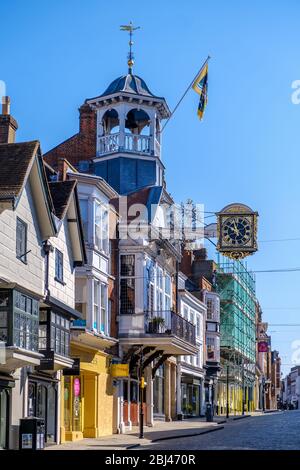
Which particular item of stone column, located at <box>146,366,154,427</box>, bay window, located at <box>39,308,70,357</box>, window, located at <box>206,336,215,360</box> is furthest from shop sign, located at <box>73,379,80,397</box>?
window, located at <box>206,336,215,360</box>

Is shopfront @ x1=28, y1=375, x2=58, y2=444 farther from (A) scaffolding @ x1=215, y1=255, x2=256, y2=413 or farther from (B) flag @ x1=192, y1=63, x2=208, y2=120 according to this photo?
(A) scaffolding @ x1=215, y1=255, x2=256, y2=413

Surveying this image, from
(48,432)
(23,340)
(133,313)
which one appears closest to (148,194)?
(133,313)

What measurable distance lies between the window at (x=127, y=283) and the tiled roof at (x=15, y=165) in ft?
44.9

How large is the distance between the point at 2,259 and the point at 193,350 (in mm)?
23363

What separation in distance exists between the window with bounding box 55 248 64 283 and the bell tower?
54.6 ft

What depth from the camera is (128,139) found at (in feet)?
153

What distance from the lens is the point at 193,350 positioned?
4462 cm

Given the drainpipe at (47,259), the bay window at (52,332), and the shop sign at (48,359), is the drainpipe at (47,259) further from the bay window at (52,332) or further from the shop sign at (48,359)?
the shop sign at (48,359)

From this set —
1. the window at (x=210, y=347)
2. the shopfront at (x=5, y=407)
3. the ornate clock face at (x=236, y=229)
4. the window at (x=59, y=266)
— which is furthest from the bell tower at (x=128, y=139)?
the window at (x=210, y=347)

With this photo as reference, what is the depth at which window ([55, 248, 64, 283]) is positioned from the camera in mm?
28812

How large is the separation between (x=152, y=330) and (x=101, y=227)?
6350 mm

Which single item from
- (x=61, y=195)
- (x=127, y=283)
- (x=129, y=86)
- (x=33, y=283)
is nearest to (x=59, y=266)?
(x=61, y=195)

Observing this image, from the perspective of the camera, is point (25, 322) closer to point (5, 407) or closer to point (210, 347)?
point (5, 407)

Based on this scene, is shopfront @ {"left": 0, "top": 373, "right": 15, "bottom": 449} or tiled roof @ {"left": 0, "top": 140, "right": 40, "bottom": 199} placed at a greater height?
tiled roof @ {"left": 0, "top": 140, "right": 40, "bottom": 199}
